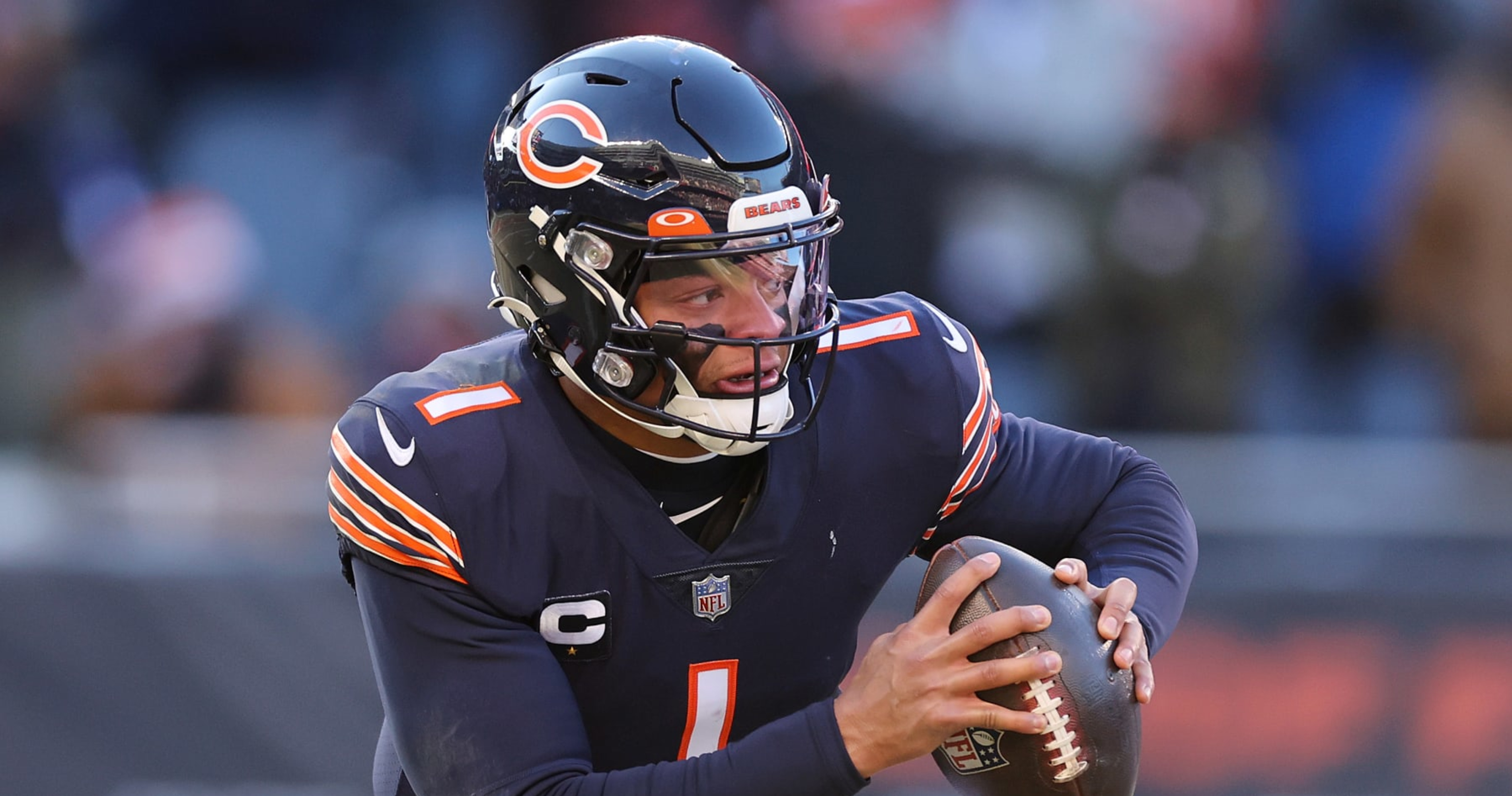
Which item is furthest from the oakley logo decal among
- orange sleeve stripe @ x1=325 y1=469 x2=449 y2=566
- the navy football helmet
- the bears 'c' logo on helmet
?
orange sleeve stripe @ x1=325 y1=469 x2=449 y2=566

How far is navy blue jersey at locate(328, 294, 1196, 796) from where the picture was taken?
217 centimetres

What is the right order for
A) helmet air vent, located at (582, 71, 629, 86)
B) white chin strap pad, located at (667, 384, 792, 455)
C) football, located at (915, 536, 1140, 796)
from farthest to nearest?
1. helmet air vent, located at (582, 71, 629, 86)
2. white chin strap pad, located at (667, 384, 792, 455)
3. football, located at (915, 536, 1140, 796)

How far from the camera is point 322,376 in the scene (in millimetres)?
5305

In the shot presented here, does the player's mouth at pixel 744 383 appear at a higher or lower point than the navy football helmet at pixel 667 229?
lower

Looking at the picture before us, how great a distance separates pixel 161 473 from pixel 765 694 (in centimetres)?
273

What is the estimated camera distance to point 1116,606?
2.28m

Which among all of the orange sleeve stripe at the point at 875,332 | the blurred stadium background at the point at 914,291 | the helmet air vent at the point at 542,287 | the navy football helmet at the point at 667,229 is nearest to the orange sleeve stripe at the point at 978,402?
the orange sleeve stripe at the point at 875,332

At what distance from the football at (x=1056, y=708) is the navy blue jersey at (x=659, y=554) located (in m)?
0.22

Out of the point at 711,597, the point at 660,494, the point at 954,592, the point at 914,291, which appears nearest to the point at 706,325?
the point at 660,494

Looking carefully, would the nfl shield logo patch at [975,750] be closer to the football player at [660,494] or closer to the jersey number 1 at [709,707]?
the football player at [660,494]

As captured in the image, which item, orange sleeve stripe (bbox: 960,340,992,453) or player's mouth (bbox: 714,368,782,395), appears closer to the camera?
player's mouth (bbox: 714,368,782,395)

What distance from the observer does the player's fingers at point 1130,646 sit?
222cm

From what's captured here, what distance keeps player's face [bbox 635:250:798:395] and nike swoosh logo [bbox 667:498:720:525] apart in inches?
8.3

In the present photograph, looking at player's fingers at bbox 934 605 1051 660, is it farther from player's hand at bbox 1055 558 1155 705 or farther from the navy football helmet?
the navy football helmet
